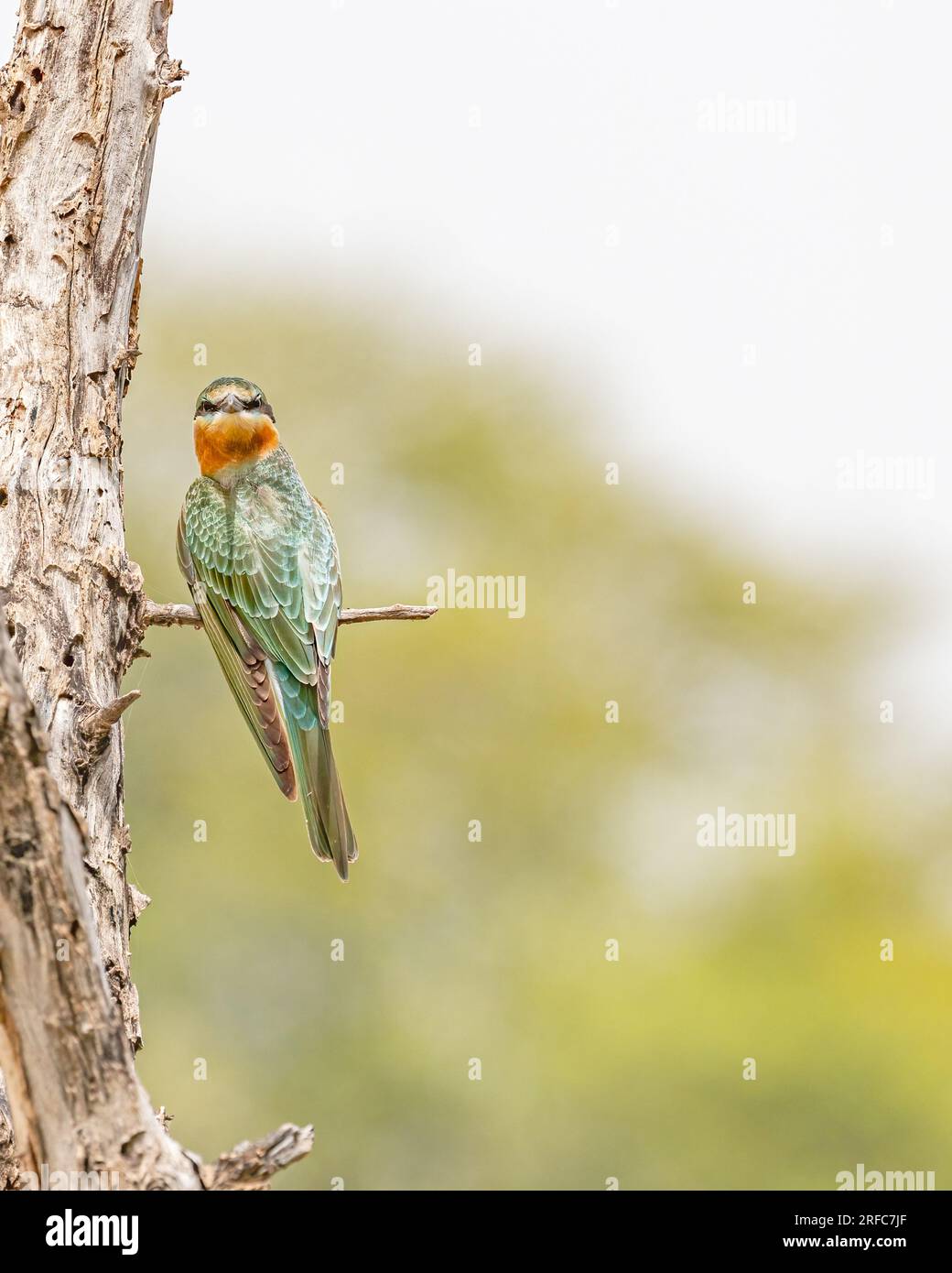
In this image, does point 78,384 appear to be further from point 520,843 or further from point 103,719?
Result: point 520,843

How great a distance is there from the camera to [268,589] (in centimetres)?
638

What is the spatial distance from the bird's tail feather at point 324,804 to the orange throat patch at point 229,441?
63.8 inches

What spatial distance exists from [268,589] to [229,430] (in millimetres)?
985

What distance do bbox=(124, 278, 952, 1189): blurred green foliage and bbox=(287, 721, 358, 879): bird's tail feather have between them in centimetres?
1277

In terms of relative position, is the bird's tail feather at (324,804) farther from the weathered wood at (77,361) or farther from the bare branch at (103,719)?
the bare branch at (103,719)

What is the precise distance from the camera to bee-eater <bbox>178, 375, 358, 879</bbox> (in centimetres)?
596

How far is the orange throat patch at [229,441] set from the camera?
22.7 ft

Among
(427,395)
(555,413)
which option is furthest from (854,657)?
(427,395)

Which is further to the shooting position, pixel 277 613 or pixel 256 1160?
pixel 277 613

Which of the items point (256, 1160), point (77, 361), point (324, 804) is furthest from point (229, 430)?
point (256, 1160)

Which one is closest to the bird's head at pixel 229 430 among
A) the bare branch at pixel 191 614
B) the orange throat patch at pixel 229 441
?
the orange throat patch at pixel 229 441

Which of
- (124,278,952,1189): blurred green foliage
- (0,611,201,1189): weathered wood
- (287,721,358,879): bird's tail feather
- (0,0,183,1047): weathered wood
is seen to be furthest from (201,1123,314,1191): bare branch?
(124,278,952,1189): blurred green foliage

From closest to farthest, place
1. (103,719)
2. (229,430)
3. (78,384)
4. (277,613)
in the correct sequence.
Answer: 1. (103,719)
2. (78,384)
3. (277,613)
4. (229,430)
